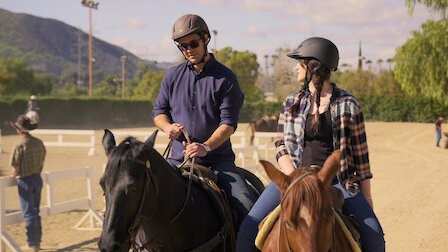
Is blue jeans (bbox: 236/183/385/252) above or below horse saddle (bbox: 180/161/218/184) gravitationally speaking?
below

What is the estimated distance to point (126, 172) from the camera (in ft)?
9.31

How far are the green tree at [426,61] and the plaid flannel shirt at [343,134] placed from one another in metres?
23.7

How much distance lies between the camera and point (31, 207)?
855 centimetres

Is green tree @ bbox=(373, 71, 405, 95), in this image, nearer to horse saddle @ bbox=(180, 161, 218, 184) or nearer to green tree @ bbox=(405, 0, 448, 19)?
green tree @ bbox=(405, 0, 448, 19)

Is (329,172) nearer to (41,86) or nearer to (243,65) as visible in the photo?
(243,65)

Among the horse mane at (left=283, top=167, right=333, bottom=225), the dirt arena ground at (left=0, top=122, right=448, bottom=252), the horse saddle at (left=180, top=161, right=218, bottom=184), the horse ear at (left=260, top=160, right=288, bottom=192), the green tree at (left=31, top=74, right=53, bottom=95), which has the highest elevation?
the green tree at (left=31, top=74, right=53, bottom=95)

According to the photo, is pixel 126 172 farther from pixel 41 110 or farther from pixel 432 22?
pixel 41 110

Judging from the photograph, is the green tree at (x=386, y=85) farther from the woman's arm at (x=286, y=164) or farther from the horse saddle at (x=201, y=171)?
the woman's arm at (x=286, y=164)

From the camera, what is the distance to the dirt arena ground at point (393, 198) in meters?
9.38

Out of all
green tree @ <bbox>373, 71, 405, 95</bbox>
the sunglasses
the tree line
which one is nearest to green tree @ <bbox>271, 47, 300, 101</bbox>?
the tree line

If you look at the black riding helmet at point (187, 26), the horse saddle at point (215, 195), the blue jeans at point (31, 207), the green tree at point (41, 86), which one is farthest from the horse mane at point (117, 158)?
the green tree at point (41, 86)

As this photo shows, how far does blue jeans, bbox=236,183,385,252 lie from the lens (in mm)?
3346

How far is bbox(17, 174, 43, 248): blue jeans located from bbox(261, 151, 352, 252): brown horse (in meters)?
6.85

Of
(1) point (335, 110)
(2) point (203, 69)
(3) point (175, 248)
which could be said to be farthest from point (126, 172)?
(2) point (203, 69)
